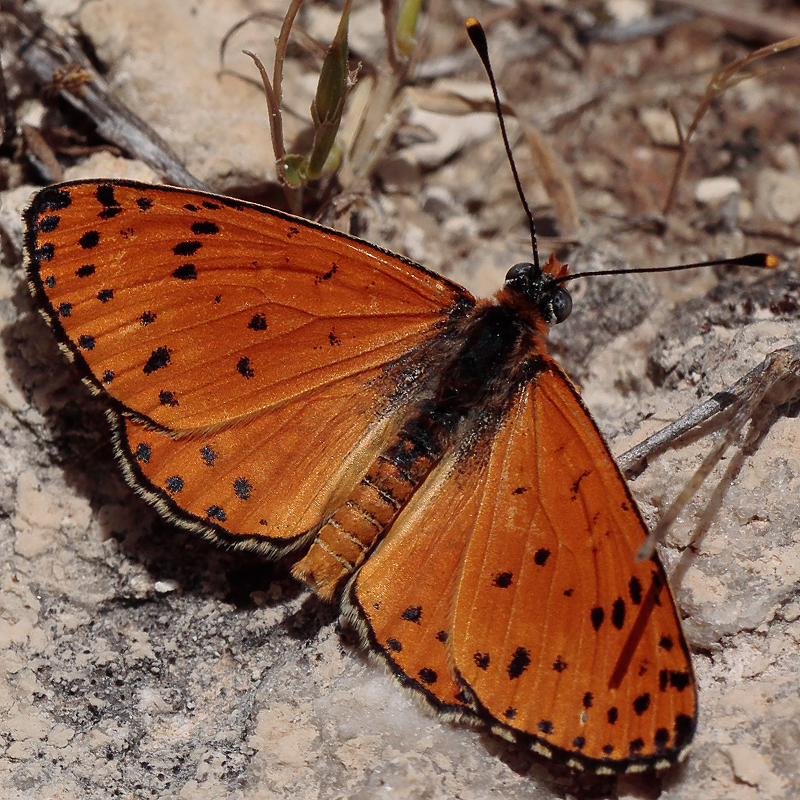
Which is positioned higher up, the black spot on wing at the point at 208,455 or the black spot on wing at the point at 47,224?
the black spot on wing at the point at 47,224

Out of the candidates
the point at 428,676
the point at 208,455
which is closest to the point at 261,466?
the point at 208,455

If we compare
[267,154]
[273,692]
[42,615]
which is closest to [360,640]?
[273,692]

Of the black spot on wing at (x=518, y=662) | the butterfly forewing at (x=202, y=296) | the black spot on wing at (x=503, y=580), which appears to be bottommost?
→ the black spot on wing at (x=518, y=662)

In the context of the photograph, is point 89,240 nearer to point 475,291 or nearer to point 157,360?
point 157,360

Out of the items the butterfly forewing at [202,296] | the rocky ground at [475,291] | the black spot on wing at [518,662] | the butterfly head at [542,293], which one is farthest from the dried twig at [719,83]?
the black spot on wing at [518,662]

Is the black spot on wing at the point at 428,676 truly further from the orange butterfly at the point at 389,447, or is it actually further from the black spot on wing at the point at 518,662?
the black spot on wing at the point at 518,662

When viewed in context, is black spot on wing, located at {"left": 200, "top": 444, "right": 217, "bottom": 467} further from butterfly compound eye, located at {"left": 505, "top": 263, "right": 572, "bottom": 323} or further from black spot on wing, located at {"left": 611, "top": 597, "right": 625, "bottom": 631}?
black spot on wing, located at {"left": 611, "top": 597, "right": 625, "bottom": 631}
